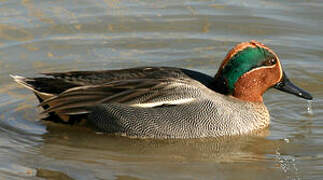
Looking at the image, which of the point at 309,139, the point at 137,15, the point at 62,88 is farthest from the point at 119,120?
the point at 137,15

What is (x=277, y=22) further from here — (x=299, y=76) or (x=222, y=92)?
(x=222, y=92)

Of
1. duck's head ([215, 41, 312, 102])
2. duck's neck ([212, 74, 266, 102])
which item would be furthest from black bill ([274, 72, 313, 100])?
duck's neck ([212, 74, 266, 102])

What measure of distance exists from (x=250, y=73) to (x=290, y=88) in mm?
601

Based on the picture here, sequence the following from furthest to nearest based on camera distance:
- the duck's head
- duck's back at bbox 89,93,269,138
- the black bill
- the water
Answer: the black bill, the duck's head, duck's back at bbox 89,93,269,138, the water

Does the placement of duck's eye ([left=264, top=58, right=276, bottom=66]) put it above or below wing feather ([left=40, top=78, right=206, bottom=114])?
above

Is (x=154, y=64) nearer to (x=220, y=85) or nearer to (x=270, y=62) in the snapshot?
(x=220, y=85)

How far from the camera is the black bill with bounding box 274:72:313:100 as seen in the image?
8781 millimetres

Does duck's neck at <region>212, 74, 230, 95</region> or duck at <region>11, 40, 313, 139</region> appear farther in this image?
duck's neck at <region>212, 74, 230, 95</region>

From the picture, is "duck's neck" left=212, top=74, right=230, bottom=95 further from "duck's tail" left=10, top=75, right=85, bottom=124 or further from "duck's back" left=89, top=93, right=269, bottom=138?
"duck's tail" left=10, top=75, right=85, bottom=124

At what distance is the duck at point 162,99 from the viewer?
8211 mm

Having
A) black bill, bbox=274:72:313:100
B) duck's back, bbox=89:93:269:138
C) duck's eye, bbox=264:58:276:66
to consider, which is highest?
duck's eye, bbox=264:58:276:66

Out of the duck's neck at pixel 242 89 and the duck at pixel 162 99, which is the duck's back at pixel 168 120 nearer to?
the duck at pixel 162 99

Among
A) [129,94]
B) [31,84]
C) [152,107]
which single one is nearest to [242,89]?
[152,107]

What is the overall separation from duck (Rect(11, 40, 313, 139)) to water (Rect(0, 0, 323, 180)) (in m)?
0.16
